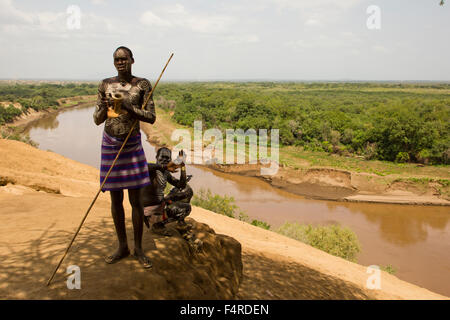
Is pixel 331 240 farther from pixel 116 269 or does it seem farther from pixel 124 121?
pixel 124 121

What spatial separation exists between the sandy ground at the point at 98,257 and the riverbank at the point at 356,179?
51.0 feet

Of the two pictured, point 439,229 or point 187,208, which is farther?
point 439,229

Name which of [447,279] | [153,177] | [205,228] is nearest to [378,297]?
[205,228]

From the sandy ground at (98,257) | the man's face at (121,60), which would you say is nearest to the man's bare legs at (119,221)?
the sandy ground at (98,257)

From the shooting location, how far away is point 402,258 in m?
15.6

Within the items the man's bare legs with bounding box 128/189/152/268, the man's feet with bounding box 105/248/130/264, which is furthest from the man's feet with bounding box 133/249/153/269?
the man's feet with bounding box 105/248/130/264

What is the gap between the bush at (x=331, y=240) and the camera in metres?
13.0

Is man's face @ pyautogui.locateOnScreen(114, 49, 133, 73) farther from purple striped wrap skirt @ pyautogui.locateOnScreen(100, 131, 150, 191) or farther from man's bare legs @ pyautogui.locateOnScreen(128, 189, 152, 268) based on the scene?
man's bare legs @ pyautogui.locateOnScreen(128, 189, 152, 268)

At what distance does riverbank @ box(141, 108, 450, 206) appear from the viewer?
23703 mm

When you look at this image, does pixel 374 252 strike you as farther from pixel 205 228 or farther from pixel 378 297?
pixel 205 228

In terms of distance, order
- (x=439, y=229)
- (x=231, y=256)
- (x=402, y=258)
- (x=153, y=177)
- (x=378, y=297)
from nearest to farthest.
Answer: (x=153, y=177) < (x=231, y=256) < (x=378, y=297) < (x=402, y=258) < (x=439, y=229)

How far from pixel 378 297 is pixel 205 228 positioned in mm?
4623

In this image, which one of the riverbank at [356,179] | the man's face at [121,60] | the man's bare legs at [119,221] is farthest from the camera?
the riverbank at [356,179]

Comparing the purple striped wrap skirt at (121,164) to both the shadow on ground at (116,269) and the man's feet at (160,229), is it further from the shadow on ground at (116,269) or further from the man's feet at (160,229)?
the man's feet at (160,229)
